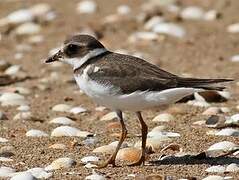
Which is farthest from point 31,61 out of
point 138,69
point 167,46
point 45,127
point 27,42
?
point 138,69

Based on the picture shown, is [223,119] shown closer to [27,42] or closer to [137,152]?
[137,152]

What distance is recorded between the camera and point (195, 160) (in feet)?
18.8

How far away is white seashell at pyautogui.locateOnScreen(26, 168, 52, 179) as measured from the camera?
17.5 feet

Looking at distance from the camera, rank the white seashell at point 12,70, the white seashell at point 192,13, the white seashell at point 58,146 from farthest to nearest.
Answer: the white seashell at point 192,13 < the white seashell at point 12,70 < the white seashell at point 58,146

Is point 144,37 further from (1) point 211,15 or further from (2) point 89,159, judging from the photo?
(2) point 89,159

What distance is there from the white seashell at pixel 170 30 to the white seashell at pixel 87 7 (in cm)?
145

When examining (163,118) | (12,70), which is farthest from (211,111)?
(12,70)

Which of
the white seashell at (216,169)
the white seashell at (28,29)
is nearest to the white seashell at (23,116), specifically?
the white seashell at (216,169)

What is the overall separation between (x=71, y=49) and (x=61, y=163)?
904 mm

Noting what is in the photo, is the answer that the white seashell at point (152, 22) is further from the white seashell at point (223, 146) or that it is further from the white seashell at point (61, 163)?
the white seashell at point (61, 163)

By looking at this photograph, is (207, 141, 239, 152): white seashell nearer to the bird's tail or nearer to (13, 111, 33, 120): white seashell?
the bird's tail

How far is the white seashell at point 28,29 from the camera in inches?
435

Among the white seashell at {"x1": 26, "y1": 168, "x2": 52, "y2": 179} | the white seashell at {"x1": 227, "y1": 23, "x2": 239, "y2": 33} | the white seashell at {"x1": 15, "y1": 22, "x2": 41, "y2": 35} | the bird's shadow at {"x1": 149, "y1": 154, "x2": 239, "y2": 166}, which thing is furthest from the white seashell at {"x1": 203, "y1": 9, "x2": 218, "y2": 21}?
the white seashell at {"x1": 26, "y1": 168, "x2": 52, "y2": 179}

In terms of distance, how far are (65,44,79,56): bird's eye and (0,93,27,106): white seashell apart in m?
2.05
